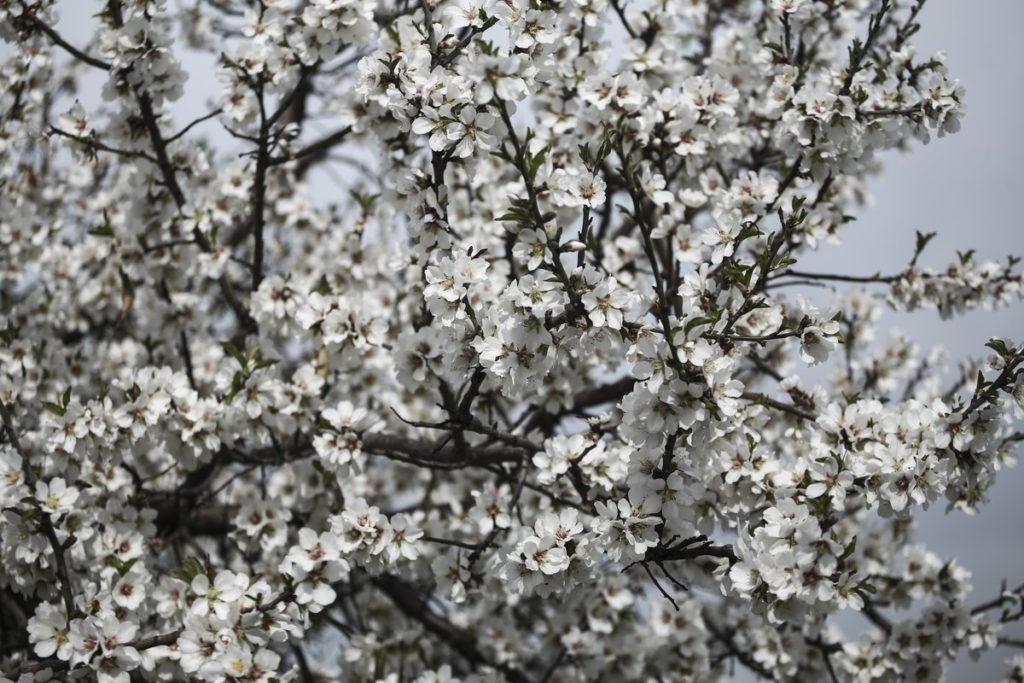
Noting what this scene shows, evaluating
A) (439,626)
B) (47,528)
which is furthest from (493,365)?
(439,626)

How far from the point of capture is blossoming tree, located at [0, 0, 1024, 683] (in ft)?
8.90

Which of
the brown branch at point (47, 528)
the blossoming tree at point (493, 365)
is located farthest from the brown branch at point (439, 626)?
the brown branch at point (47, 528)

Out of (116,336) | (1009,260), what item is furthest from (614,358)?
(116,336)

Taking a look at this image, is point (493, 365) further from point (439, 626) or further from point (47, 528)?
point (439, 626)

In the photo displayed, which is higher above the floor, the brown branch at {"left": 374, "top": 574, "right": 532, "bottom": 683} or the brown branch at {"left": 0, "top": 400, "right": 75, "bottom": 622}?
the brown branch at {"left": 374, "top": 574, "right": 532, "bottom": 683}

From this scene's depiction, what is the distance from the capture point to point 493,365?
8.56 ft

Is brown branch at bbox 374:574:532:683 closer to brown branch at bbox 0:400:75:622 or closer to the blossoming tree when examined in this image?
the blossoming tree

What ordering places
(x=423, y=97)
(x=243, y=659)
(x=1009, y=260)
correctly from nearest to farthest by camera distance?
(x=423, y=97)
(x=243, y=659)
(x=1009, y=260)

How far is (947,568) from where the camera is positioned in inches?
175

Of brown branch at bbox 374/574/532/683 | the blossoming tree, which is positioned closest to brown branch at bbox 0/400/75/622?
the blossoming tree

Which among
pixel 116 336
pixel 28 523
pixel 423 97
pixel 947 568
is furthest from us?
pixel 116 336

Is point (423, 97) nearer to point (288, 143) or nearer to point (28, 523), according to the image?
point (288, 143)

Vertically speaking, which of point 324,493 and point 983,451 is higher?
point 324,493

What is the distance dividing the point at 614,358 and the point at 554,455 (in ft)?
3.50
